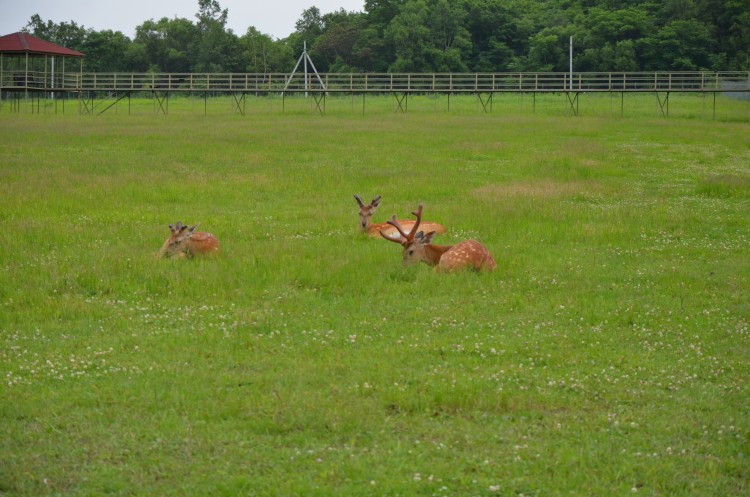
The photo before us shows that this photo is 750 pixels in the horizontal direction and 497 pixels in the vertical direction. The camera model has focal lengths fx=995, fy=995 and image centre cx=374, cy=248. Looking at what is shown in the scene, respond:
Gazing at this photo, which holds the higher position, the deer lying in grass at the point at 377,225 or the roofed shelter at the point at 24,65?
the roofed shelter at the point at 24,65

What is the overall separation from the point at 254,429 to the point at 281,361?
1.53 meters

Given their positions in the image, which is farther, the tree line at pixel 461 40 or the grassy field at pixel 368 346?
the tree line at pixel 461 40

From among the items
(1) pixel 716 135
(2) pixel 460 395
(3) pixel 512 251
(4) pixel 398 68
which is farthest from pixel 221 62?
(2) pixel 460 395

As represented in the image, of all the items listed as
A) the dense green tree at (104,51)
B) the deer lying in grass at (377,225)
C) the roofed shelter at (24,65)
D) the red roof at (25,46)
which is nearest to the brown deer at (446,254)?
the deer lying in grass at (377,225)

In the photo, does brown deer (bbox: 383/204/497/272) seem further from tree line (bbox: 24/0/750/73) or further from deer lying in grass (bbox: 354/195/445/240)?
tree line (bbox: 24/0/750/73)

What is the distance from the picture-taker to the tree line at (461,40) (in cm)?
7800

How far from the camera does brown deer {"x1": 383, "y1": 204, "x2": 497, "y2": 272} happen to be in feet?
38.5

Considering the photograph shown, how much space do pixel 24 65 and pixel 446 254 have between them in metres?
54.7

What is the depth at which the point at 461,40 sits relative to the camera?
84750 millimetres

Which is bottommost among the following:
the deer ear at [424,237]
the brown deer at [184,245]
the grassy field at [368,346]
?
the grassy field at [368,346]

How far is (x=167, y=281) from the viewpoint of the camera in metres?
11.2

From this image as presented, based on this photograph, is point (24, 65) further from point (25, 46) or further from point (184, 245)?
point (184, 245)

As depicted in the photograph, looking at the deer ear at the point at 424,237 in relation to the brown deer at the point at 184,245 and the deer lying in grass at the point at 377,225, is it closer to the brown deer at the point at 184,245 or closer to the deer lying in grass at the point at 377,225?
the deer lying in grass at the point at 377,225

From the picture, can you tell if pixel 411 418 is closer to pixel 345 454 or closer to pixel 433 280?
pixel 345 454
